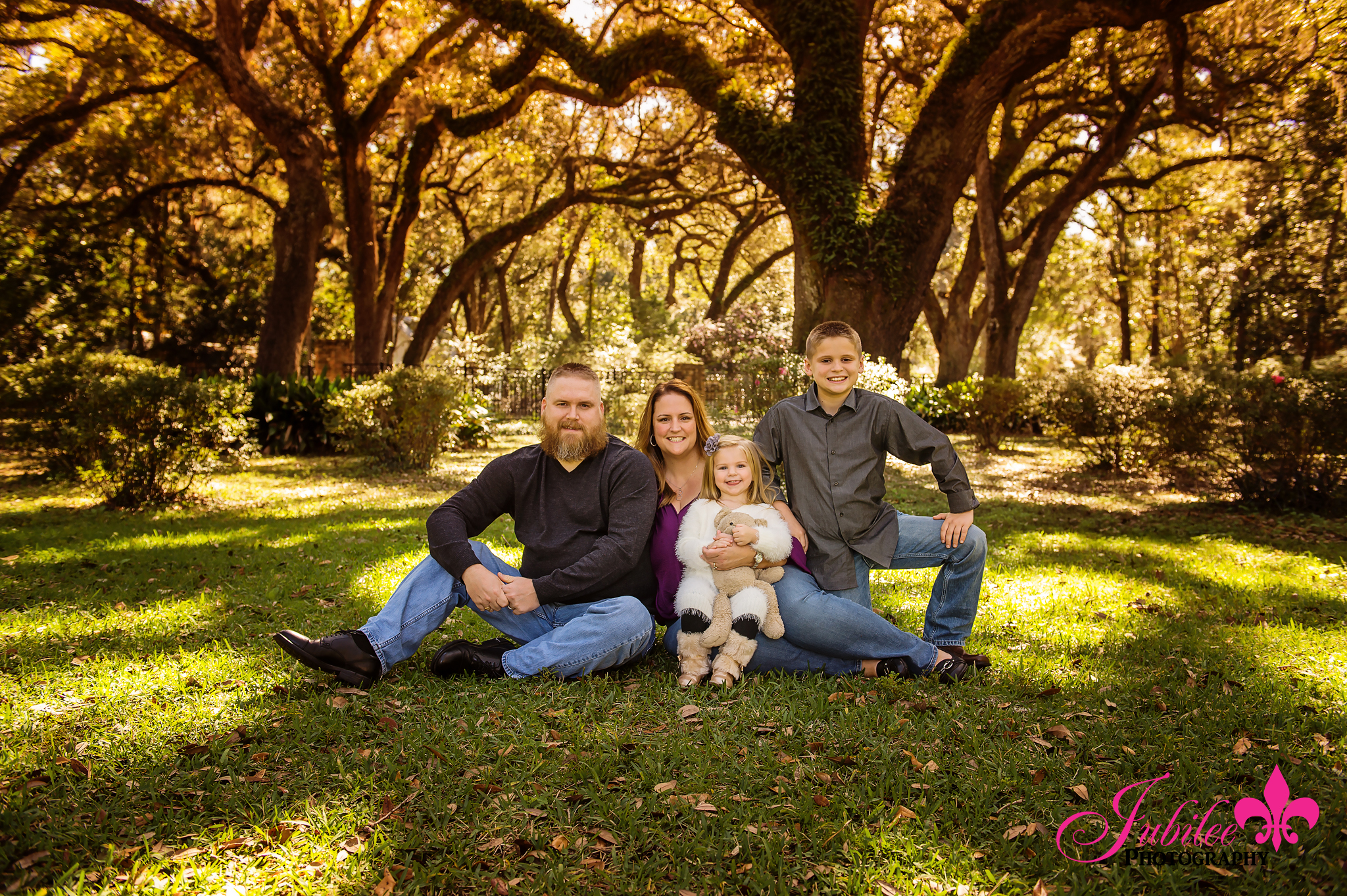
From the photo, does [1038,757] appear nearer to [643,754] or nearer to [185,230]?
[643,754]

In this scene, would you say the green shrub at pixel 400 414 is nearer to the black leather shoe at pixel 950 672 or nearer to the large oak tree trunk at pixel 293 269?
the large oak tree trunk at pixel 293 269

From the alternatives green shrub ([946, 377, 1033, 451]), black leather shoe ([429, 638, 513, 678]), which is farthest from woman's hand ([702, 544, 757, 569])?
green shrub ([946, 377, 1033, 451])

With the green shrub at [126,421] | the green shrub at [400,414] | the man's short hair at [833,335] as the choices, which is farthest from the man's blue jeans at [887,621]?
the green shrub at [400,414]

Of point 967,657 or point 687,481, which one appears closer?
point 967,657

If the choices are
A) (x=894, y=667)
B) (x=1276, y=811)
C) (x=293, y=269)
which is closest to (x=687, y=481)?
(x=894, y=667)

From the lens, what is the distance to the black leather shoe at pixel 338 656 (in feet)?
12.0

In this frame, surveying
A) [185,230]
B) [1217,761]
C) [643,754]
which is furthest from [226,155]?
[1217,761]

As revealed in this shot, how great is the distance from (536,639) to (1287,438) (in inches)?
341

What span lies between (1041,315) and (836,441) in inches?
1522

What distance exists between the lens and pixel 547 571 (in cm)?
396

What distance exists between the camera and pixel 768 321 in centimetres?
2752

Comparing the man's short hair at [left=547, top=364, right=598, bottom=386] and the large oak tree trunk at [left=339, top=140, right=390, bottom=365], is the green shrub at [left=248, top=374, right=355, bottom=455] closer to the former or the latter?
the large oak tree trunk at [left=339, top=140, right=390, bottom=365]

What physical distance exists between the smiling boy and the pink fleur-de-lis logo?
1.39 meters

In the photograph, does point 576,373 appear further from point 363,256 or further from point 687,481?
point 363,256
